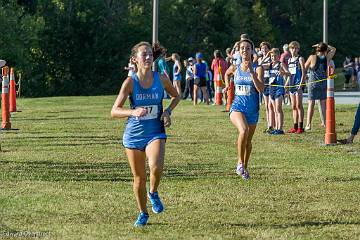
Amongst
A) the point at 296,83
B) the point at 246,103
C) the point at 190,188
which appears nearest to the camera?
the point at 190,188

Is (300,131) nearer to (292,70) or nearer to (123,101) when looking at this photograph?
(292,70)

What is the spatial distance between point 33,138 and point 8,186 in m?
8.39

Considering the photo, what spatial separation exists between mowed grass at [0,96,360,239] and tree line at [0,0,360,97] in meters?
44.3

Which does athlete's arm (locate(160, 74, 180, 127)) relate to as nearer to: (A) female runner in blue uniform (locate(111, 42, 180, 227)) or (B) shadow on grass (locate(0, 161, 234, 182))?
(A) female runner in blue uniform (locate(111, 42, 180, 227))

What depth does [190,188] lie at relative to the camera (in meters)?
13.3

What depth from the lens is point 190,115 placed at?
30141mm

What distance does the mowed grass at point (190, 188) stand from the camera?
33.1ft

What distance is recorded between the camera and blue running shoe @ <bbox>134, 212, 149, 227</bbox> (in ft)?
33.6

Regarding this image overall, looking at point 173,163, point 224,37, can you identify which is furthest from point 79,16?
point 173,163

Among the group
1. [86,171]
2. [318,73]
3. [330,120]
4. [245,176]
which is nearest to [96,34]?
[318,73]

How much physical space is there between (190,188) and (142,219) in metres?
3.01

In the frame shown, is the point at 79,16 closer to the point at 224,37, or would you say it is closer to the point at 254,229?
the point at 224,37

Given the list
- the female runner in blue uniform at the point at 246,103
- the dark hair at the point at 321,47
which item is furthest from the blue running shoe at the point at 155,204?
the dark hair at the point at 321,47

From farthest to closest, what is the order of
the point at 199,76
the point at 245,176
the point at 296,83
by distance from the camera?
the point at 199,76 < the point at 296,83 < the point at 245,176
